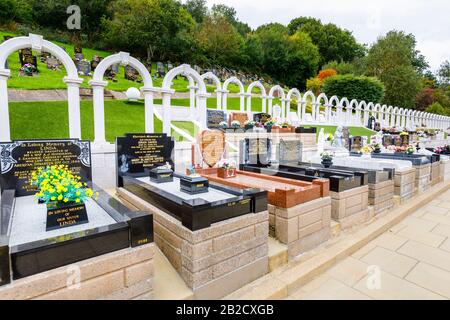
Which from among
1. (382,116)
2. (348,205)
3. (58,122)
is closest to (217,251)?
(348,205)

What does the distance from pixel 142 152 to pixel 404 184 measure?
7.17 meters

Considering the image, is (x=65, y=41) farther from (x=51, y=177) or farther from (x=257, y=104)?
(x=51, y=177)

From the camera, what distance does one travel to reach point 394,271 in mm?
4273

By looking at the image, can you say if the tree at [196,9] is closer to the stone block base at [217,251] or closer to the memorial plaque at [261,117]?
the memorial plaque at [261,117]

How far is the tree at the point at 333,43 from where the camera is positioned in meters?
61.5

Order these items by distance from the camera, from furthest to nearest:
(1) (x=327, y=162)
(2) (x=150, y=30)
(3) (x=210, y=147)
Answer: (2) (x=150, y=30)
(3) (x=210, y=147)
(1) (x=327, y=162)

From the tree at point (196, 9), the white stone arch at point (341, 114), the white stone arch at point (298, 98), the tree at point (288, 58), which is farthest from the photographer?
the tree at point (196, 9)

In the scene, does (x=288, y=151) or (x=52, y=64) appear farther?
(x=52, y=64)

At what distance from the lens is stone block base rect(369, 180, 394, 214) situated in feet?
21.2

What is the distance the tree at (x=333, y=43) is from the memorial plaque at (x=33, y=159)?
64599mm

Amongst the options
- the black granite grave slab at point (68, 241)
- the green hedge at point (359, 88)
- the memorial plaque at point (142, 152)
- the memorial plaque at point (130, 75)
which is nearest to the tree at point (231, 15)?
the green hedge at point (359, 88)

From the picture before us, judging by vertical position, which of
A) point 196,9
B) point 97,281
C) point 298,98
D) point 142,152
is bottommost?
point 97,281

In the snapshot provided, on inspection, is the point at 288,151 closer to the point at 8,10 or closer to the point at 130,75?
the point at 130,75

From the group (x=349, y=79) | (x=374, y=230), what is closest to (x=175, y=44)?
(x=349, y=79)
